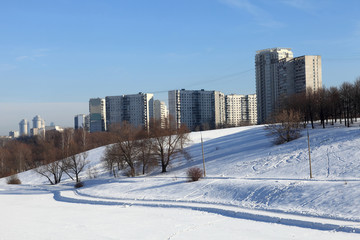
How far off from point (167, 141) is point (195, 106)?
347ft

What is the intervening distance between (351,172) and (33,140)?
13058 centimetres

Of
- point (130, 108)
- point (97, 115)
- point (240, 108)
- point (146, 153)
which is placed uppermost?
point (130, 108)

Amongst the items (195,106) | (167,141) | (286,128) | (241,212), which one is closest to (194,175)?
(241,212)

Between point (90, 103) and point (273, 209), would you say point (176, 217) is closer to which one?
point (273, 209)

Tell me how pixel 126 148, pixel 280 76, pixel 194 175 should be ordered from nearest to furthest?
pixel 194 175 → pixel 126 148 → pixel 280 76

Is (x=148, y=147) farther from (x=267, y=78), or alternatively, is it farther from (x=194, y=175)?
(x=267, y=78)

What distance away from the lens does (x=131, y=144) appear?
46125 mm

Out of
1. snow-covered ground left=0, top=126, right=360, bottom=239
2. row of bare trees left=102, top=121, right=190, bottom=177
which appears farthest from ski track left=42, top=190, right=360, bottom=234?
row of bare trees left=102, top=121, right=190, bottom=177

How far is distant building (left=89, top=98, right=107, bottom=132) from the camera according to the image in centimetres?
16588

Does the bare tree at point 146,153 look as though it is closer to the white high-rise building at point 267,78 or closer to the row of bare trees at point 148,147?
the row of bare trees at point 148,147

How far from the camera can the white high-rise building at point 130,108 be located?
148375 mm

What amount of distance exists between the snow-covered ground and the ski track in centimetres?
5

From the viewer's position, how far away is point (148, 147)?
45000 millimetres

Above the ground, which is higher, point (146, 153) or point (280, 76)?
point (280, 76)
